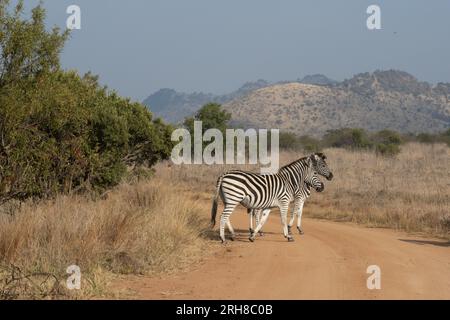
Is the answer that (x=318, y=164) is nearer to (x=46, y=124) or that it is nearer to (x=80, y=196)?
(x=80, y=196)

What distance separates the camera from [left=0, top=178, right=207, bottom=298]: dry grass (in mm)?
8523

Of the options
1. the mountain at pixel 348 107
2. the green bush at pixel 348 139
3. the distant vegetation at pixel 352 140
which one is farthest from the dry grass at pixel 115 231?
the mountain at pixel 348 107

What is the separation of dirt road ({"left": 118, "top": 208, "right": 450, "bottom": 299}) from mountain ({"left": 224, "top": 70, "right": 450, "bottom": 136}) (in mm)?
78381

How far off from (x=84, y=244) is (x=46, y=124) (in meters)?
3.85

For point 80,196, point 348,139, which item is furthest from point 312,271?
point 348,139

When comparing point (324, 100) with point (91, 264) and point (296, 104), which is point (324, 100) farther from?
point (91, 264)

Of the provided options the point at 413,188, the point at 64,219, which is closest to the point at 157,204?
the point at 64,219

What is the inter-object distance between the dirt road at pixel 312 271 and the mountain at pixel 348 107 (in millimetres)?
78381

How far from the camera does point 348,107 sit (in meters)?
104

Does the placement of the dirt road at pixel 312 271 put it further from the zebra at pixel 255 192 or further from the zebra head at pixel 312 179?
the zebra head at pixel 312 179

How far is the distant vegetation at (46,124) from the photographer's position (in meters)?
11.1

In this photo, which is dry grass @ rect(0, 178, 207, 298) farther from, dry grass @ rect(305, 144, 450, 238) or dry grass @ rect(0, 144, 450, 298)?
dry grass @ rect(305, 144, 450, 238)

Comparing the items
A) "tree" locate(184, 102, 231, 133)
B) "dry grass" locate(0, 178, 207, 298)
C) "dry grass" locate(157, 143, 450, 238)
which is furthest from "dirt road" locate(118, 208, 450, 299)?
"tree" locate(184, 102, 231, 133)
